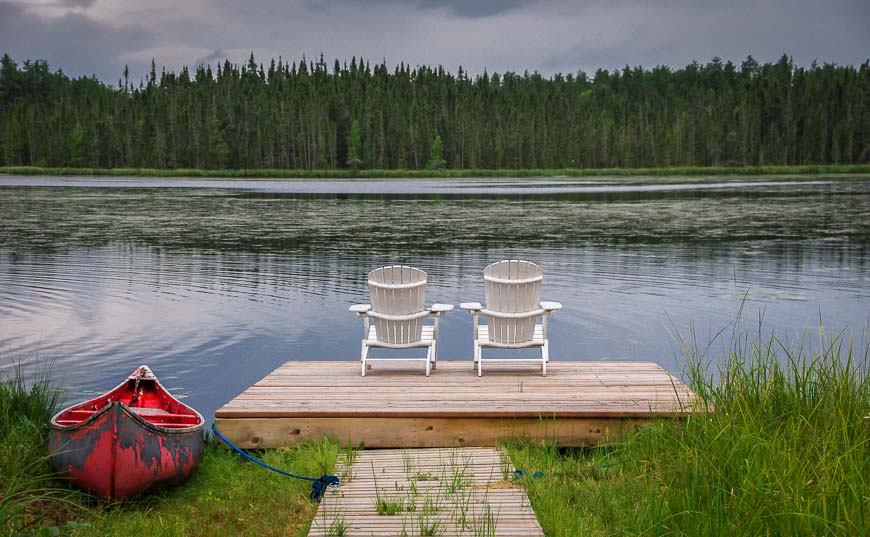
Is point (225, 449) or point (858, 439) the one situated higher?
point (858, 439)

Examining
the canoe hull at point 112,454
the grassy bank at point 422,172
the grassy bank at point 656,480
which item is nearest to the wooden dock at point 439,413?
the grassy bank at point 656,480

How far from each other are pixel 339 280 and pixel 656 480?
13567 millimetres

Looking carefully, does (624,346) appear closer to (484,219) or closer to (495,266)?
(495,266)

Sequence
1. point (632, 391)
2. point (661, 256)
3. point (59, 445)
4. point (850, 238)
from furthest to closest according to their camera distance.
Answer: point (850, 238), point (661, 256), point (632, 391), point (59, 445)

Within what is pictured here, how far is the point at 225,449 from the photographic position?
6.71 m

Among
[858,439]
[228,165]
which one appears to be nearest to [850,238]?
[858,439]

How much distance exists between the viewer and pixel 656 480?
5297 mm

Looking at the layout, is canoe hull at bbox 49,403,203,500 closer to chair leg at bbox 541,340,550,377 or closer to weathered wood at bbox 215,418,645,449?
weathered wood at bbox 215,418,645,449

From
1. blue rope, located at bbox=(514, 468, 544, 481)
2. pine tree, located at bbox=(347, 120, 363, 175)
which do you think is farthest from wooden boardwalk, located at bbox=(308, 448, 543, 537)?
pine tree, located at bbox=(347, 120, 363, 175)

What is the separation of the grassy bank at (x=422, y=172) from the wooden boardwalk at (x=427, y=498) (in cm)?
10129

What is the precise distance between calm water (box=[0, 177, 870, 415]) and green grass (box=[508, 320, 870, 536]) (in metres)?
1.73

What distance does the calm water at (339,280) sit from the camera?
39.9ft

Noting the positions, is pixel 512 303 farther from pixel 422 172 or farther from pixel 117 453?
pixel 422 172

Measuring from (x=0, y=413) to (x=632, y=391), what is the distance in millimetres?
5299
